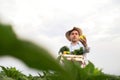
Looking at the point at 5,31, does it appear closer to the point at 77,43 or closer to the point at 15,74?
the point at 15,74

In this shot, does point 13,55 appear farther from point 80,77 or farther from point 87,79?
point 87,79

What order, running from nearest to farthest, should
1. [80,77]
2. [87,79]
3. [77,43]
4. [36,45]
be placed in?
[36,45], [80,77], [87,79], [77,43]

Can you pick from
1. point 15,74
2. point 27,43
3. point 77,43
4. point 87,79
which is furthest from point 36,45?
point 77,43

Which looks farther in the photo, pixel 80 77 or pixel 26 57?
pixel 80 77

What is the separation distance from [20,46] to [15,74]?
2572 mm

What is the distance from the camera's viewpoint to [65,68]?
0.43m

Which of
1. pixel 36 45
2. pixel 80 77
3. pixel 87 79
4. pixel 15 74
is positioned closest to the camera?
pixel 36 45

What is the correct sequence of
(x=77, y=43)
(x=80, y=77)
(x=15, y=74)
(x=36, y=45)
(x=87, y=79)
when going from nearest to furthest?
(x=36, y=45)
(x=80, y=77)
(x=87, y=79)
(x=15, y=74)
(x=77, y=43)

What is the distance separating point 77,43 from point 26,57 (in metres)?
6.16

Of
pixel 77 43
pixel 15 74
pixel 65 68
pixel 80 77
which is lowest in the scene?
pixel 65 68

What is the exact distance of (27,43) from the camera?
15.3 inches

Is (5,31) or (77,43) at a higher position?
(77,43)

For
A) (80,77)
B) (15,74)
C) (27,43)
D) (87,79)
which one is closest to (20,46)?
(27,43)

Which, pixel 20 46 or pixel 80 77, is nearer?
pixel 20 46
